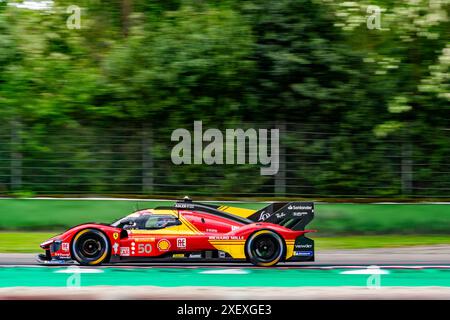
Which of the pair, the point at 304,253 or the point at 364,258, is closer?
the point at 304,253

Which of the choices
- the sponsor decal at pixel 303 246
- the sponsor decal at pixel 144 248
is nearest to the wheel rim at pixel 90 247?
the sponsor decal at pixel 144 248

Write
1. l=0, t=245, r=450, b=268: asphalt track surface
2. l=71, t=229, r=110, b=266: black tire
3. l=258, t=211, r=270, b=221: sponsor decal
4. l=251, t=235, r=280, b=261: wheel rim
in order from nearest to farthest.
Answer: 1. l=71, t=229, r=110, b=266: black tire
2. l=251, t=235, r=280, b=261: wheel rim
3. l=258, t=211, r=270, b=221: sponsor decal
4. l=0, t=245, r=450, b=268: asphalt track surface

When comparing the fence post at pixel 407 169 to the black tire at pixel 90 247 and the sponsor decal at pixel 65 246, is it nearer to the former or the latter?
the black tire at pixel 90 247

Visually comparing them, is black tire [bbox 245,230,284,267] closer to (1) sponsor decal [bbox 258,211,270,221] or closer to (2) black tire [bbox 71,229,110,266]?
(1) sponsor decal [bbox 258,211,270,221]

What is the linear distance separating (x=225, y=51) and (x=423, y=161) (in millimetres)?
5120

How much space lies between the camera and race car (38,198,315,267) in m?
12.2

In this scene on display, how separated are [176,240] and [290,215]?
1810 millimetres

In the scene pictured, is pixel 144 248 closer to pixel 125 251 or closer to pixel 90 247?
pixel 125 251

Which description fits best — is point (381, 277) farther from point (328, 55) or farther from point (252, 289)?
point (328, 55)

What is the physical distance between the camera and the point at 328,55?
18.6 metres

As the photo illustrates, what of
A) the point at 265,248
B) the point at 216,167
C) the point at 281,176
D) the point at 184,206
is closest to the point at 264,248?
the point at 265,248

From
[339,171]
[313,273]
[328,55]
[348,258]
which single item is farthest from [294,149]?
[313,273]

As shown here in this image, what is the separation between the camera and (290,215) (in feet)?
40.9

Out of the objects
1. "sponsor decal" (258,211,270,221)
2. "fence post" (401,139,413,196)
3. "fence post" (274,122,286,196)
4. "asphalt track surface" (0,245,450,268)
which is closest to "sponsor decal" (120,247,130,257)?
"asphalt track surface" (0,245,450,268)
